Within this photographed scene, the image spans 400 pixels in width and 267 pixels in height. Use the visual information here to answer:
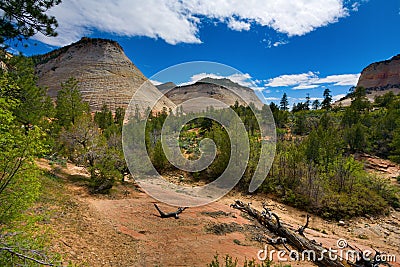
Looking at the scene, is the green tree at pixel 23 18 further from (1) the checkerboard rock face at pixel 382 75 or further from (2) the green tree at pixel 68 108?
(1) the checkerboard rock face at pixel 382 75

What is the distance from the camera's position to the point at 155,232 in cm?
709

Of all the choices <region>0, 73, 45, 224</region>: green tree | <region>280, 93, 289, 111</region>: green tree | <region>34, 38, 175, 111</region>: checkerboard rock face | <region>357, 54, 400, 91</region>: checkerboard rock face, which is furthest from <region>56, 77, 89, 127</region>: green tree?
<region>357, 54, 400, 91</region>: checkerboard rock face

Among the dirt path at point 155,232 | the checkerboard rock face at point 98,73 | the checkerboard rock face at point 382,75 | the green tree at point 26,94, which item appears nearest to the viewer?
the dirt path at point 155,232

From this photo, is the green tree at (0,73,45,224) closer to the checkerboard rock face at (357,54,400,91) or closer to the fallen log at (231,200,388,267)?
the fallen log at (231,200,388,267)

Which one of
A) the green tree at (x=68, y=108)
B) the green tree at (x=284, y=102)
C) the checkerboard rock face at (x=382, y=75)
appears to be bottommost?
the green tree at (x=68, y=108)

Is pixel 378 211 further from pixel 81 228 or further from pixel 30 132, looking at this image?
pixel 30 132

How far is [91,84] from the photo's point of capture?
168 feet

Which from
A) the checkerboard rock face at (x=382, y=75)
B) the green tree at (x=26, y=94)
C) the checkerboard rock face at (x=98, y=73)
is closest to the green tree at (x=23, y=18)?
the green tree at (x=26, y=94)

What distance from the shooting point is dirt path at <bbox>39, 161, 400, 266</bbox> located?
5484 mm

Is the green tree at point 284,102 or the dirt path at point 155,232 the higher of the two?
the green tree at point 284,102

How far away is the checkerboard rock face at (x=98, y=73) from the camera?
161ft

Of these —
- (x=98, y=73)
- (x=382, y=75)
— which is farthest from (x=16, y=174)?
(x=382, y=75)

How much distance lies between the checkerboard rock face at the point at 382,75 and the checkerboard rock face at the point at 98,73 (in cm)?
8309

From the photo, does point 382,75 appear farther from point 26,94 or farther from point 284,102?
point 26,94
